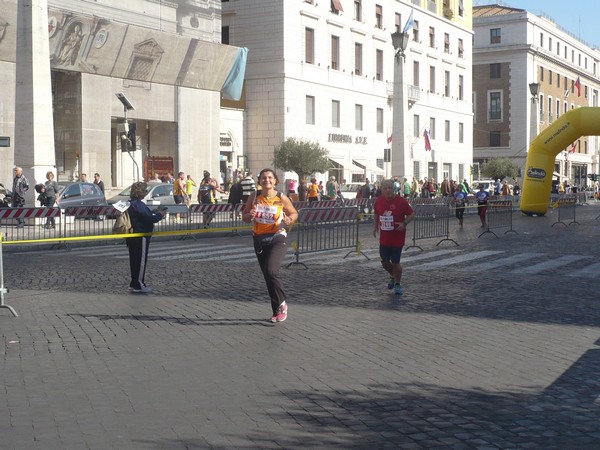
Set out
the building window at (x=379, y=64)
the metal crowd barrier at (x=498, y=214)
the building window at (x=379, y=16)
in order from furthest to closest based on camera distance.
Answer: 1. the building window at (x=379, y=64)
2. the building window at (x=379, y=16)
3. the metal crowd barrier at (x=498, y=214)

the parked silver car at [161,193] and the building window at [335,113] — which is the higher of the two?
the building window at [335,113]

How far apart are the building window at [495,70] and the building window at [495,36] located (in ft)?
6.80

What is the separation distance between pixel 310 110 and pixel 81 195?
924 inches

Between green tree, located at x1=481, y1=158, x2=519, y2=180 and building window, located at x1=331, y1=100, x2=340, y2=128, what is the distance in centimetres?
2810

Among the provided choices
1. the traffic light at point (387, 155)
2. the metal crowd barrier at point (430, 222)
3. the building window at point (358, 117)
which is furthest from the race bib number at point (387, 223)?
the building window at point (358, 117)

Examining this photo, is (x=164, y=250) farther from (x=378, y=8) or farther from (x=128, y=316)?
(x=378, y=8)

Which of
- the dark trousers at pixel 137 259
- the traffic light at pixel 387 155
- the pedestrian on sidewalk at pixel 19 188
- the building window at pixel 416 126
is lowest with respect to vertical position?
the dark trousers at pixel 137 259

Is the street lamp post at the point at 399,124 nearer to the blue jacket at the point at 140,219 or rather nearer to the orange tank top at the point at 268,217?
the blue jacket at the point at 140,219

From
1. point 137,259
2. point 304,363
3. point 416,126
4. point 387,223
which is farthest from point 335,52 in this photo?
point 304,363

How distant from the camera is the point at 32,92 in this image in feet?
86.4

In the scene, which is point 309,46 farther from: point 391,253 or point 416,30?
point 391,253

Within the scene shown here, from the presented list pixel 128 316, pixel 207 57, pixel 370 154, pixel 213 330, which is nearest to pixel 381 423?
pixel 213 330

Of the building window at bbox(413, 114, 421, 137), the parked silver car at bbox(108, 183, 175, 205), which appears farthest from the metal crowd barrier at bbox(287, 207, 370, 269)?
the building window at bbox(413, 114, 421, 137)

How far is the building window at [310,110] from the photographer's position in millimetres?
50156
